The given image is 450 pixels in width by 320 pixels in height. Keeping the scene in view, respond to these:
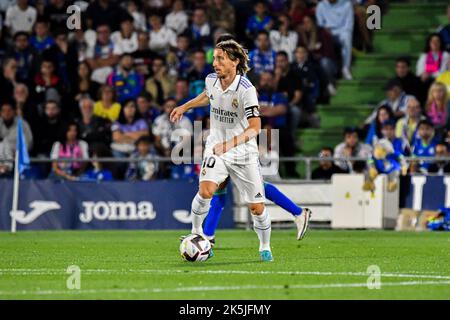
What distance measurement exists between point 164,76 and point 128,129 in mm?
1828

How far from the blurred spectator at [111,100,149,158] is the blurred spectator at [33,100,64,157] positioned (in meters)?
1.17

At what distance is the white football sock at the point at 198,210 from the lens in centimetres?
1370

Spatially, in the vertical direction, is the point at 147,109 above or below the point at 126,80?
below

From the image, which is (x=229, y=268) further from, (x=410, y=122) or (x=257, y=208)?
(x=410, y=122)

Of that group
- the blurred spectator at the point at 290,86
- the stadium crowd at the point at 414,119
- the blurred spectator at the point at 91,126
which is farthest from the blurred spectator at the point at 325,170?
the blurred spectator at the point at 91,126

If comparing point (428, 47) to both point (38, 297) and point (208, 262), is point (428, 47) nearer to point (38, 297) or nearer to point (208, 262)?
point (208, 262)

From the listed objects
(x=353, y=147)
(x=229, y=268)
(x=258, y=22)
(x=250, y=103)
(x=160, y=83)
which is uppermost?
(x=258, y=22)

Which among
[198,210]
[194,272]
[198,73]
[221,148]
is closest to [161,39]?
[198,73]

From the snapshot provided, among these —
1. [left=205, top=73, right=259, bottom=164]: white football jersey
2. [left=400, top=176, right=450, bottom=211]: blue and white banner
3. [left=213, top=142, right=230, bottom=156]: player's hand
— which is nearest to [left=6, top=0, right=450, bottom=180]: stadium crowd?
[left=400, top=176, right=450, bottom=211]: blue and white banner

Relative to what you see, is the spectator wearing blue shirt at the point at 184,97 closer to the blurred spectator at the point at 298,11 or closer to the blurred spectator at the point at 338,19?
the blurred spectator at the point at 298,11

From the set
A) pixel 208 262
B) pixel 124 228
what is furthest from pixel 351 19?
pixel 208 262

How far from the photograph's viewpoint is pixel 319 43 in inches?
1009

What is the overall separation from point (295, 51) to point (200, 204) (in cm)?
1192

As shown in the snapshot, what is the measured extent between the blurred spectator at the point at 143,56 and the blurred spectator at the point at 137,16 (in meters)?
0.85
